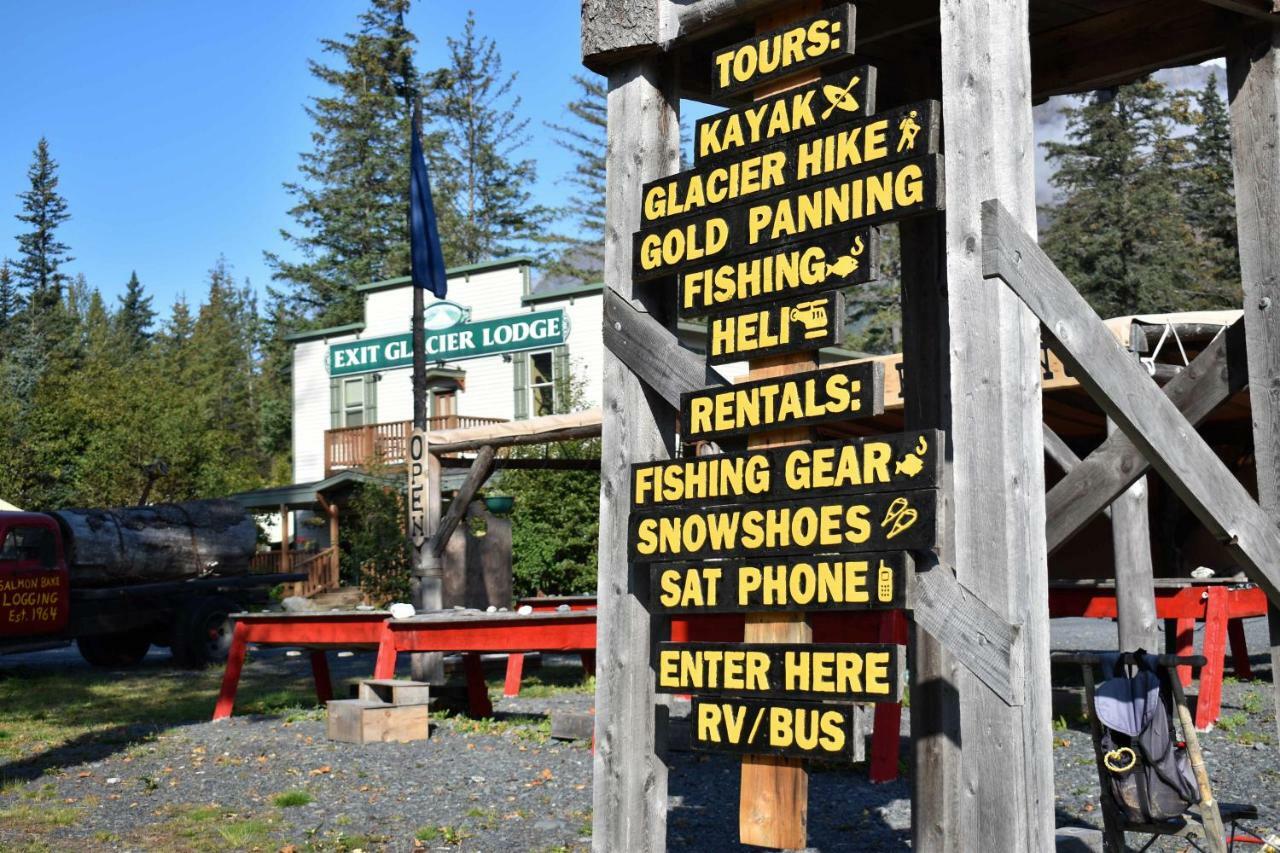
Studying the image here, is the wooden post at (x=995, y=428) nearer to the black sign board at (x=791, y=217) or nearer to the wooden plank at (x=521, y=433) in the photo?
the black sign board at (x=791, y=217)

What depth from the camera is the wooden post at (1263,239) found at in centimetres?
532

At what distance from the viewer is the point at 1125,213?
40.4 meters

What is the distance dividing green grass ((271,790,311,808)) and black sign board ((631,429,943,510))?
4.19 meters

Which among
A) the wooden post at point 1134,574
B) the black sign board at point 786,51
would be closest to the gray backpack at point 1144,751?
the black sign board at point 786,51

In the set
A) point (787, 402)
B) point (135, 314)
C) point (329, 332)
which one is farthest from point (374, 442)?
point (135, 314)

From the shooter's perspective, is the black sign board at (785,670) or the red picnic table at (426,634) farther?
the red picnic table at (426,634)

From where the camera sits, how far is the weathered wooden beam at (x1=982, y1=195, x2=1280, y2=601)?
14.2 feet

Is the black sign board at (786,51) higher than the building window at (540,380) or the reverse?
the reverse

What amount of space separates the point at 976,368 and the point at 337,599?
27.6 meters

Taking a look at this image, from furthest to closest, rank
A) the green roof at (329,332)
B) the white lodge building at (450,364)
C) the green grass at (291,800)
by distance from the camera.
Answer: the green roof at (329,332)
the white lodge building at (450,364)
the green grass at (291,800)

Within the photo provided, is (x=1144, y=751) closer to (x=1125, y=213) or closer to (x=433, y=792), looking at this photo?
(x=433, y=792)

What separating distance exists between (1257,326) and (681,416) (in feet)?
7.47

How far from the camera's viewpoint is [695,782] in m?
8.80

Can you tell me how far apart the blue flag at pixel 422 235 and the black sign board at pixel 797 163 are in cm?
1605
